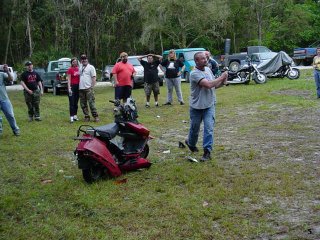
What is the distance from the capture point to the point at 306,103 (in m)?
13.4

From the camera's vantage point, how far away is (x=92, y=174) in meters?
6.62

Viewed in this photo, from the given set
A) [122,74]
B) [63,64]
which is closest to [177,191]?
[122,74]

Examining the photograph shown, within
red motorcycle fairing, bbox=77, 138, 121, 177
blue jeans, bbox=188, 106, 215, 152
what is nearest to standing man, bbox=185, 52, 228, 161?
blue jeans, bbox=188, 106, 215, 152

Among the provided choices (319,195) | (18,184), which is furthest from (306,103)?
(18,184)

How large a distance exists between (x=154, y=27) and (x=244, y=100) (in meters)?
24.3

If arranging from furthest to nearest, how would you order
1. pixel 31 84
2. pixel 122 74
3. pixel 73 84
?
1. pixel 122 74
2. pixel 31 84
3. pixel 73 84

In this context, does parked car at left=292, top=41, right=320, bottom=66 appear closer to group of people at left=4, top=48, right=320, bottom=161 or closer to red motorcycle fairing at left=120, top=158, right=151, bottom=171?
group of people at left=4, top=48, right=320, bottom=161

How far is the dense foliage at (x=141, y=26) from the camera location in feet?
127

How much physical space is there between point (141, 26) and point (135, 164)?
3763 cm

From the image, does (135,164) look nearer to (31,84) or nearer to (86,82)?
(86,82)

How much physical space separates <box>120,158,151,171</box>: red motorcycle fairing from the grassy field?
0.13 metres

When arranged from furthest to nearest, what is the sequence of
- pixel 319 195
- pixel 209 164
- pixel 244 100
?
pixel 244 100 → pixel 209 164 → pixel 319 195

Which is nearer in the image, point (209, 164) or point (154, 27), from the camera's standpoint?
point (209, 164)

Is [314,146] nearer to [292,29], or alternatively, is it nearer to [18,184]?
[18,184]
